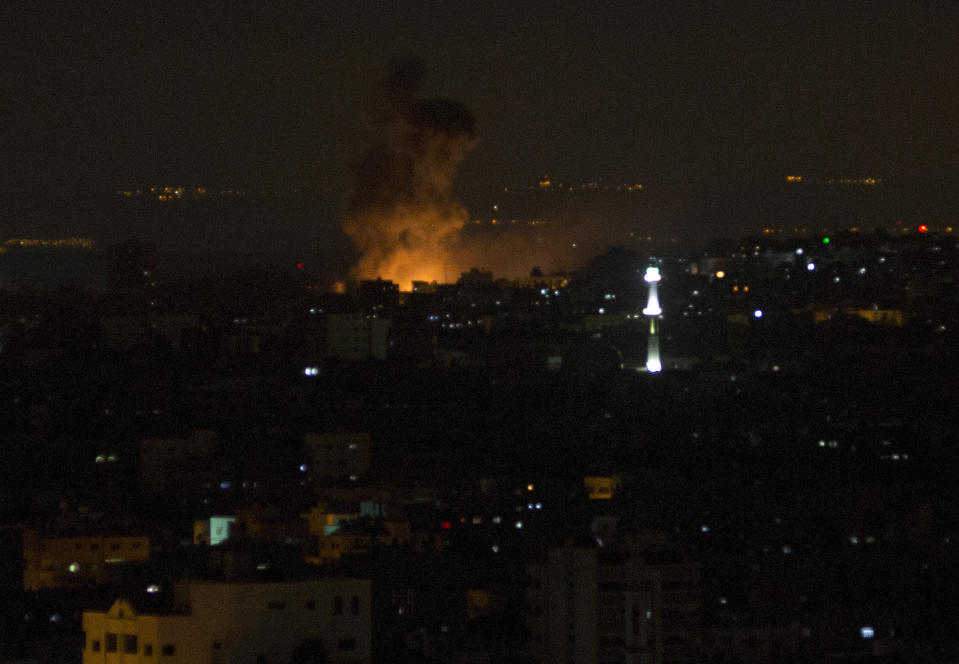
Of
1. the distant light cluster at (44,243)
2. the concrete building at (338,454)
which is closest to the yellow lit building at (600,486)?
the concrete building at (338,454)

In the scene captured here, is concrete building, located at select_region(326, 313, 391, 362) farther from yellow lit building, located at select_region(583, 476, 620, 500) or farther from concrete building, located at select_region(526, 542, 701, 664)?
concrete building, located at select_region(526, 542, 701, 664)

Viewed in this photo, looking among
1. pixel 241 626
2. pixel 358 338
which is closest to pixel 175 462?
pixel 358 338

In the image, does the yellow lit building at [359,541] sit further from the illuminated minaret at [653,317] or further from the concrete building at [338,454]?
the illuminated minaret at [653,317]

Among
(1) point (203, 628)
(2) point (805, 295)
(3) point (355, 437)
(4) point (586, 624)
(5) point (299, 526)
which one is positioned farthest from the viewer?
(2) point (805, 295)

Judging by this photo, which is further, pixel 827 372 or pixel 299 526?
pixel 827 372

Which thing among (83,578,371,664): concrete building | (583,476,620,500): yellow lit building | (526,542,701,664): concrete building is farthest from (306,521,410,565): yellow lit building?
(83,578,371,664): concrete building

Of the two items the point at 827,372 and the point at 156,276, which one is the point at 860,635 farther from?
the point at 156,276

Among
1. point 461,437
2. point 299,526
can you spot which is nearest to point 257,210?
point 461,437
